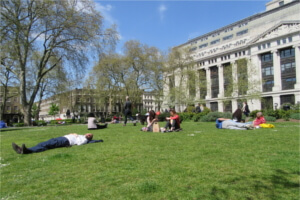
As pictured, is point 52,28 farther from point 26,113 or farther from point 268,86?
point 268,86

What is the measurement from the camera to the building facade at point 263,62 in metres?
49.1

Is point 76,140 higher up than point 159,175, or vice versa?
point 76,140

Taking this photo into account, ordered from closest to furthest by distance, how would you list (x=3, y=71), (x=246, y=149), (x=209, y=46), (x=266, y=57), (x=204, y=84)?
1. (x=246, y=149)
2. (x=3, y=71)
3. (x=204, y=84)
4. (x=266, y=57)
5. (x=209, y=46)

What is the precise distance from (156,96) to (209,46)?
115 ft

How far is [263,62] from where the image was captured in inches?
2341

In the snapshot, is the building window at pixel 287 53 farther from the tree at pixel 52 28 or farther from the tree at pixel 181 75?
the tree at pixel 52 28

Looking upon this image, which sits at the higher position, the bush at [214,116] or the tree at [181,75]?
the tree at [181,75]

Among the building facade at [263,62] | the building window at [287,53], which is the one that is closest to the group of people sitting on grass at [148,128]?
the building facade at [263,62]

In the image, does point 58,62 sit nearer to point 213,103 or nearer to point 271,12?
point 213,103

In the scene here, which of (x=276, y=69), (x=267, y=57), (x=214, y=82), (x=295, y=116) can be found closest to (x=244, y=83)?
(x=295, y=116)

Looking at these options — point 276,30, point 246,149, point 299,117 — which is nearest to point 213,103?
point 276,30

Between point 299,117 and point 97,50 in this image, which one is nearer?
point 299,117

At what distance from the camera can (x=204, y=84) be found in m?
49.7

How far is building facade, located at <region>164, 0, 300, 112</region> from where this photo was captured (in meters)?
49.1
